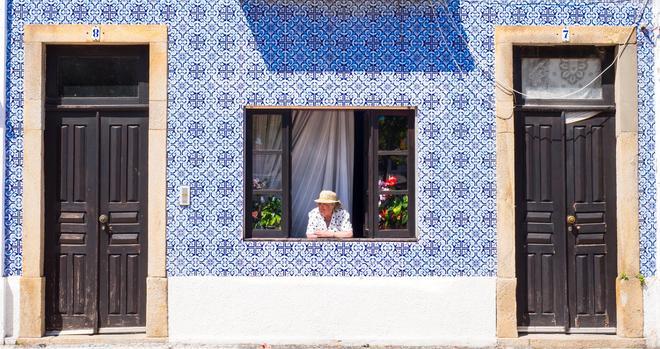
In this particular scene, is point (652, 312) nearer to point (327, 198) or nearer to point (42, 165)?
point (327, 198)

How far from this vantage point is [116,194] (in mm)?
9078

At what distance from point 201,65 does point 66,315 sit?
284cm

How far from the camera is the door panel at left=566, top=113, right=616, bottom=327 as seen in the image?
910cm

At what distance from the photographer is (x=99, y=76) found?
9.16 m

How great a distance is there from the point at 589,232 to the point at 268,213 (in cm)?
322

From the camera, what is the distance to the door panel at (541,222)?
909cm

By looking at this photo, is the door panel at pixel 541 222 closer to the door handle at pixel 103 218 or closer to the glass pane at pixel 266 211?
the glass pane at pixel 266 211

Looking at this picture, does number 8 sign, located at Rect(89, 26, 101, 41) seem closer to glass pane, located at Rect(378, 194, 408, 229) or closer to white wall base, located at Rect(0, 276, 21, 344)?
white wall base, located at Rect(0, 276, 21, 344)

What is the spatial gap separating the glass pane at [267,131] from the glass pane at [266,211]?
20.2 inches

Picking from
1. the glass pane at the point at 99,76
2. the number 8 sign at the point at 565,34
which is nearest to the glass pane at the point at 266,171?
the glass pane at the point at 99,76

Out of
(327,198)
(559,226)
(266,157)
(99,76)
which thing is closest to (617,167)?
(559,226)

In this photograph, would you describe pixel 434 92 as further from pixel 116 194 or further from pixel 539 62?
pixel 116 194

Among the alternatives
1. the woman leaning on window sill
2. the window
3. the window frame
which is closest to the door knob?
the window

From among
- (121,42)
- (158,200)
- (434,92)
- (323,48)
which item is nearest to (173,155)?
(158,200)
